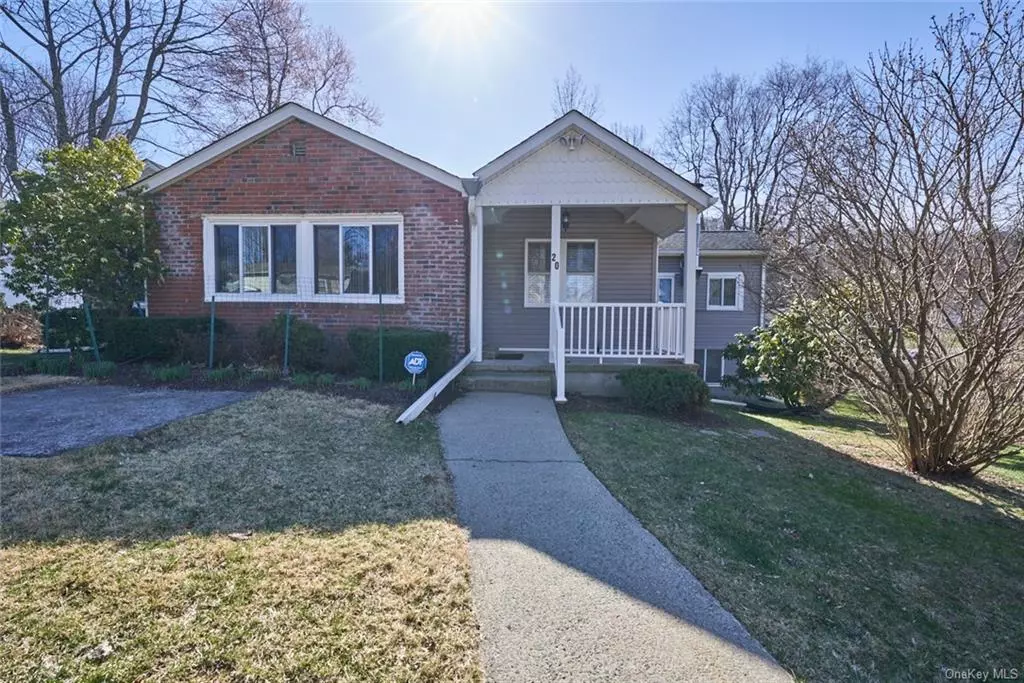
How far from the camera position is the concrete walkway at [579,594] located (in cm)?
225

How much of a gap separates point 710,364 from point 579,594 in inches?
636

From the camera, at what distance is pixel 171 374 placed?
7.69 meters

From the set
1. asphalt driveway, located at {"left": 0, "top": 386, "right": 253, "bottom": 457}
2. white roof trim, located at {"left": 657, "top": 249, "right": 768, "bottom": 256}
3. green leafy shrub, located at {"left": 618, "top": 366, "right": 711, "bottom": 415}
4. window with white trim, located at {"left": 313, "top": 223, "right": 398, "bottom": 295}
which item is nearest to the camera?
asphalt driveway, located at {"left": 0, "top": 386, "right": 253, "bottom": 457}

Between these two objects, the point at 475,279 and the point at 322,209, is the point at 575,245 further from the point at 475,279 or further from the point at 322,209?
the point at 322,209

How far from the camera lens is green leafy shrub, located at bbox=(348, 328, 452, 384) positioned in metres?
7.90

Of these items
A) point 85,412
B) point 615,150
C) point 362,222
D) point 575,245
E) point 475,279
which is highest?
point 615,150

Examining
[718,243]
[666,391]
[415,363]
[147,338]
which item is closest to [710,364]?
[718,243]

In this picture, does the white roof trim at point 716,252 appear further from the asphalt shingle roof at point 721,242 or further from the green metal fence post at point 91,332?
the green metal fence post at point 91,332

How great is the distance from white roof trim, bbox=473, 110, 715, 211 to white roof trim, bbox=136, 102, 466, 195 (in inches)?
Result: 53.6

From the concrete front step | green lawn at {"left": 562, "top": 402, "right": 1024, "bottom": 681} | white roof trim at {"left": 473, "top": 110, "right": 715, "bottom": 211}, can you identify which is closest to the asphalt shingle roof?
white roof trim at {"left": 473, "top": 110, "right": 715, "bottom": 211}

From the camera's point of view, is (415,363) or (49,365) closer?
(415,363)

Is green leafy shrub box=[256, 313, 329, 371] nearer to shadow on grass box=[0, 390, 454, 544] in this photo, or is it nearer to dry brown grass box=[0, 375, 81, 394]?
dry brown grass box=[0, 375, 81, 394]

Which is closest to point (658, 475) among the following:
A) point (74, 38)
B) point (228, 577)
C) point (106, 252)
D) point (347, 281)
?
point (228, 577)

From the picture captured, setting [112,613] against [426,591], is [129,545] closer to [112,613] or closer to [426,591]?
[112,613]
